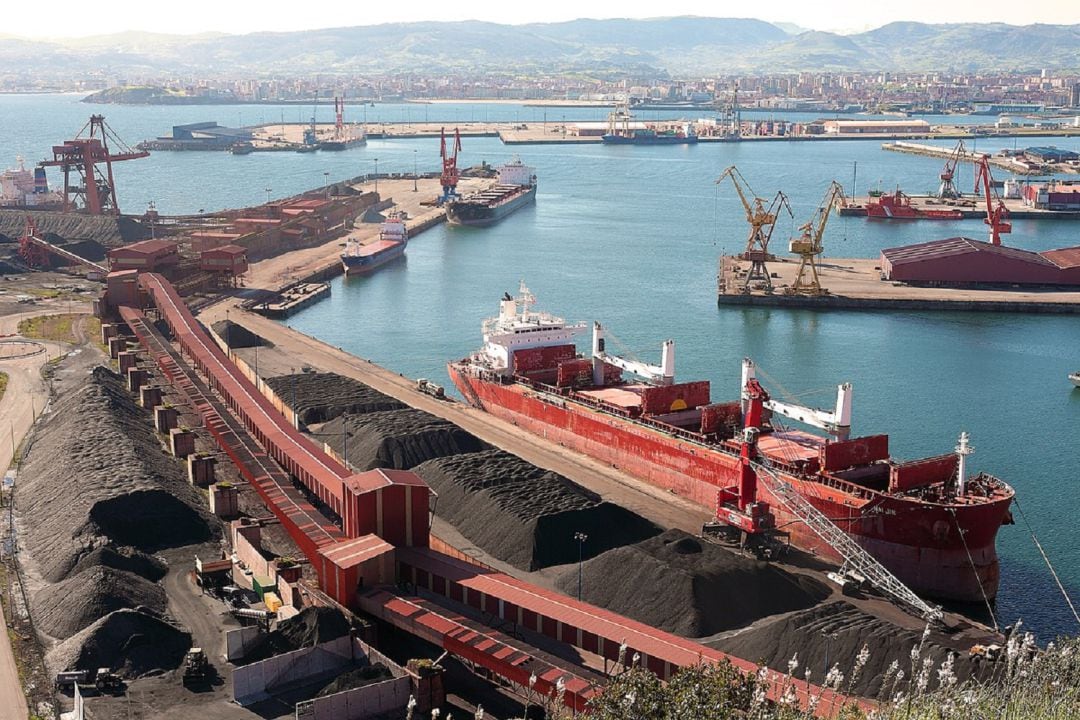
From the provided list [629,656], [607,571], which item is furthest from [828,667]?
[607,571]

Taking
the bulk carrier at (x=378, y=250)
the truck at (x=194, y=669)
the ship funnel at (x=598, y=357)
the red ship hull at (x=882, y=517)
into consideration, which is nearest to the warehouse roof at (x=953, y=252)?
the bulk carrier at (x=378, y=250)

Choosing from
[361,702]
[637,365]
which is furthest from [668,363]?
[361,702]

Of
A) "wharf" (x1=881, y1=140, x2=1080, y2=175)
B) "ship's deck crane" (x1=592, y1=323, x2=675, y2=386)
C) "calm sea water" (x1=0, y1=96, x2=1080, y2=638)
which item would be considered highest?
"wharf" (x1=881, y1=140, x2=1080, y2=175)

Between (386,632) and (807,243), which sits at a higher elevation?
(807,243)

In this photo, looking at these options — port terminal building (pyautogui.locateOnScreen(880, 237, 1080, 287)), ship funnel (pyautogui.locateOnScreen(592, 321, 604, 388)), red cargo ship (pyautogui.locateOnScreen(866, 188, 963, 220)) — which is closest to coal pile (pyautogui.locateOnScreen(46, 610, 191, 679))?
ship funnel (pyautogui.locateOnScreen(592, 321, 604, 388))

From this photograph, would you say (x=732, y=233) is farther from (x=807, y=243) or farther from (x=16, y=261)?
(x=16, y=261)

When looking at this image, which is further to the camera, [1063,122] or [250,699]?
[1063,122]

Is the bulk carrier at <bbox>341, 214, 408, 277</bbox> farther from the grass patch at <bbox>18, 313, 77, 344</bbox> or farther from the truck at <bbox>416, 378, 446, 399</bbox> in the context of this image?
the truck at <bbox>416, 378, 446, 399</bbox>
